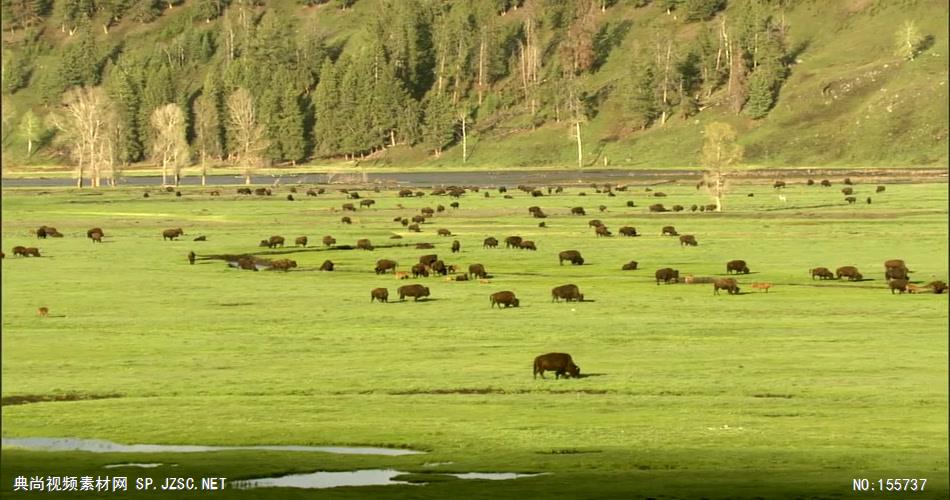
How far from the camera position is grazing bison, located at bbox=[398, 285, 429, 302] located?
2175 inches

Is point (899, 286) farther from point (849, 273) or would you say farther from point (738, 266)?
point (738, 266)

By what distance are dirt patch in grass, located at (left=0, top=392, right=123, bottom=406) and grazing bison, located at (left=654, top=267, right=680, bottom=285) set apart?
29.5 m

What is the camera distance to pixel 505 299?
5241cm

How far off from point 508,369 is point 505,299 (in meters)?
13.8

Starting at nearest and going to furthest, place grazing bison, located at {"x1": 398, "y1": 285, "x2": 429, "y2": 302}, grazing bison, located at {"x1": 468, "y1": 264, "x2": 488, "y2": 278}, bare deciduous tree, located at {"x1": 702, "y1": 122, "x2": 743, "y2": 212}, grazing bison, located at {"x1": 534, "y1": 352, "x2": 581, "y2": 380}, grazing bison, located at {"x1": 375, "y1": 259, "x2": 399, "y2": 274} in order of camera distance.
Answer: grazing bison, located at {"x1": 534, "y1": 352, "x2": 581, "y2": 380} → grazing bison, located at {"x1": 398, "y1": 285, "x2": 429, "y2": 302} → grazing bison, located at {"x1": 468, "y1": 264, "x2": 488, "y2": 278} → grazing bison, located at {"x1": 375, "y1": 259, "x2": 399, "y2": 274} → bare deciduous tree, located at {"x1": 702, "y1": 122, "x2": 743, "y2": 212}

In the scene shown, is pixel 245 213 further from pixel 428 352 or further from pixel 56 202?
pixel 428 352

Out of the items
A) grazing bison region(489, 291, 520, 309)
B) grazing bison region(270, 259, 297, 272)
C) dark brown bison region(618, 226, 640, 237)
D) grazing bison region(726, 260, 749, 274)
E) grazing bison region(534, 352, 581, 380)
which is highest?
dark brown bison region(618, 226, 640, 237)

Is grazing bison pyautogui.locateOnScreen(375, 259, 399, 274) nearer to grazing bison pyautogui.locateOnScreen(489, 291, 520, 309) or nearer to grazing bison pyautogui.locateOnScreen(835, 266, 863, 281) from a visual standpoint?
grazing bison pyautogui.locateOnScreen(489, 291, 520, 309)

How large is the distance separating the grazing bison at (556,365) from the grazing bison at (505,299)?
1508 cm

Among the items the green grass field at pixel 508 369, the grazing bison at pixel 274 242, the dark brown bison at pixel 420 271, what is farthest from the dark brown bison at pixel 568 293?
the grazing bison at pixel 274 242

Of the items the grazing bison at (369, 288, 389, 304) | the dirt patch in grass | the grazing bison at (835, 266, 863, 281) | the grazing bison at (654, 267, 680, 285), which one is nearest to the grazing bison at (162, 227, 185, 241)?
the grazing bison at (369, 288, 389, 304)

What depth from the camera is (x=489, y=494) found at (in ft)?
77.0

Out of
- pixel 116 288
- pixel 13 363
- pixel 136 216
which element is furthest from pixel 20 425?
pixel 136 216

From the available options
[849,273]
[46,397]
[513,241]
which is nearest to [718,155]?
[513,241]
